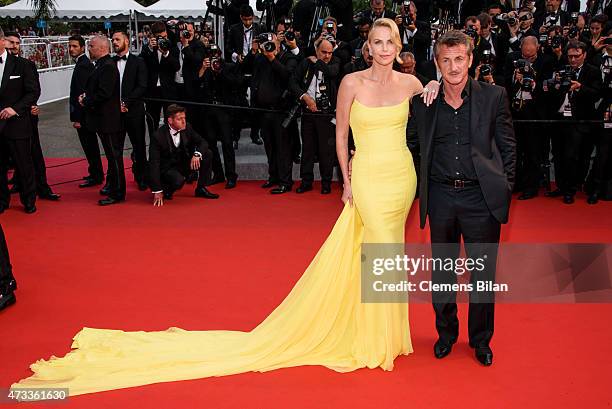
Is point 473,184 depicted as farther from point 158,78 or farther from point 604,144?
point 158,78

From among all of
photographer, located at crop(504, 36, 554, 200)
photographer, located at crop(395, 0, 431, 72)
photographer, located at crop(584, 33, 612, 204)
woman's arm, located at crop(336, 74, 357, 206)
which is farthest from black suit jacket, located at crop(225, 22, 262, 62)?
woman's arm, located at crop(336, 74, 357, 206)

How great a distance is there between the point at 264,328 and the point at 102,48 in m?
4.57

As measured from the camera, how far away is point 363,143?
3934 mm

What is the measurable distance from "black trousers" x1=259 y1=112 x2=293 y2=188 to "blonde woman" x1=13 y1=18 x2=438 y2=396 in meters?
4.10

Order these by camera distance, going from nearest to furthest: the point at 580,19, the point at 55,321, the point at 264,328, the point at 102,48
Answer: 1. the point at 264,328
2. the point at 55,321
3. the point at 102,48
4. the point at 580,19

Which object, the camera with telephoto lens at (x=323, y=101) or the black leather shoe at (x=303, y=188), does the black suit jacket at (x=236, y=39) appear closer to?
the camera with telephoto lens at (x=323, y=101)

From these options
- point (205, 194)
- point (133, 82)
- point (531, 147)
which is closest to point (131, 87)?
point (133, 82)

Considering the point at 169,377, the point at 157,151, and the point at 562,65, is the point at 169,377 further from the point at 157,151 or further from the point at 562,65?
the point at 562,65

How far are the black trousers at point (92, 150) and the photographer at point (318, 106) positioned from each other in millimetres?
2261

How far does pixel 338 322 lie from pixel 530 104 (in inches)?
173

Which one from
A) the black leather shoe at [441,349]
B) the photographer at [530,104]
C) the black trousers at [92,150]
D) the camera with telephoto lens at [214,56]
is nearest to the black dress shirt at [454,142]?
the black leather shoe at [441,349]

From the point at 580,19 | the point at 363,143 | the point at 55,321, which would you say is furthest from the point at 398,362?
the point at 580,19

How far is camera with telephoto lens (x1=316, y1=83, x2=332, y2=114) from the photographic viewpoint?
7684 millimetres

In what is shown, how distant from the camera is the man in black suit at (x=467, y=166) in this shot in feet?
11.8
